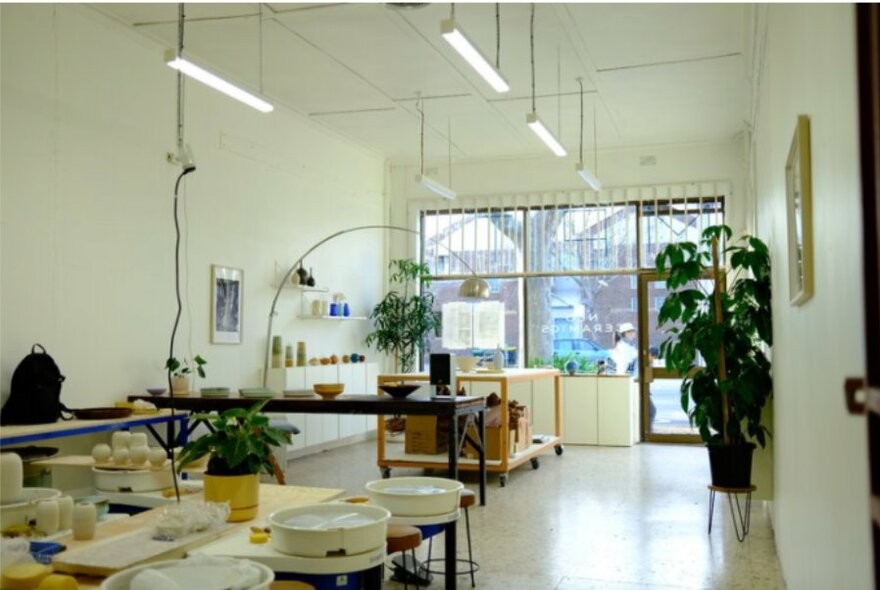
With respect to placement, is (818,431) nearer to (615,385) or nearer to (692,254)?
(692,254)

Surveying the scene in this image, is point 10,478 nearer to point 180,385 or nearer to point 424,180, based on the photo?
point 180,385

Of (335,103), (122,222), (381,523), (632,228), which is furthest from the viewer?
(632,228)

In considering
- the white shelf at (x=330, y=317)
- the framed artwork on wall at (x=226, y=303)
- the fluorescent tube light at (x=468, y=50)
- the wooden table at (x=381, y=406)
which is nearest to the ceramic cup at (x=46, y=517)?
the wooden table at (x=381, y=406)

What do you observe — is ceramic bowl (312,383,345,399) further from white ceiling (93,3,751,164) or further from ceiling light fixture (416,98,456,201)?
ceiling light fixture (416,98,456,201)

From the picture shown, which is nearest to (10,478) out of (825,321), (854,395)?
(854,395)

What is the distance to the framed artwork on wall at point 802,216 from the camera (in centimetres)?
238

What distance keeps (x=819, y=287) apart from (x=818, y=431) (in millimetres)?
459

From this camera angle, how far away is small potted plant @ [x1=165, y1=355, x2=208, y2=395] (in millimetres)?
6777

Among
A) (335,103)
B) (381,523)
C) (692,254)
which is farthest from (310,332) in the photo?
(381,523)

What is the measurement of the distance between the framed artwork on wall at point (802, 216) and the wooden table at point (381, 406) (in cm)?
310

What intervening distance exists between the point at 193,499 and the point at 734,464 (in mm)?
3593

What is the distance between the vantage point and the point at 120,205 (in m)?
6.52

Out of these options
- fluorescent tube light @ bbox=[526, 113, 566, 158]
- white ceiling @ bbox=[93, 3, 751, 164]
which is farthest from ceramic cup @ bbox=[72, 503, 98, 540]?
fluorescent tube light @ bbox=[526, 113, 566, 158]

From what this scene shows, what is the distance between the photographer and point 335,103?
8570 mm
